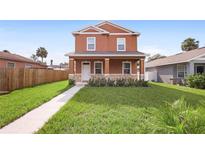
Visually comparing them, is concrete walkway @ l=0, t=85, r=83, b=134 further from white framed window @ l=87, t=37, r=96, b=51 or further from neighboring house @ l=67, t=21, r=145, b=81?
white framed window @ l=87, t=37, r=96, b=51

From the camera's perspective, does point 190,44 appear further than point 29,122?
Yes

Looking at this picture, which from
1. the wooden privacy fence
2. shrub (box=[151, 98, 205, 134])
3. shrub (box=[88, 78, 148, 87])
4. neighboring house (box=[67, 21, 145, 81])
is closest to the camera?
shrub (box=[151, 98, 205, 134])

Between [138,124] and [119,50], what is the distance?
15813 mm

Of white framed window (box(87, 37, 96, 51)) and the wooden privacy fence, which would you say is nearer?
the wooden privacy fence

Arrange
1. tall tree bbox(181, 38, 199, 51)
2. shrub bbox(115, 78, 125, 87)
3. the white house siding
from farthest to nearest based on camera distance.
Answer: tall tree bbox(181, 38, 199, 51) < the white house siding < shrub bbox(115, 78, 125, 87)

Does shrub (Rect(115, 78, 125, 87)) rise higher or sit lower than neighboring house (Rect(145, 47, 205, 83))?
lower

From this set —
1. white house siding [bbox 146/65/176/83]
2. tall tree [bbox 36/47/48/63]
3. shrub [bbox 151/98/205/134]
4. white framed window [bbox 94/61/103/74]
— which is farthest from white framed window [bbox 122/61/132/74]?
tall tree [bbox 36/47/48/63]

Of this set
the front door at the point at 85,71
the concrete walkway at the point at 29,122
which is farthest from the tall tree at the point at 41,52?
the concrete walkway at the point at 29,122

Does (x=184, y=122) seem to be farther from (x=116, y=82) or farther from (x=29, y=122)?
(x=116, y=82)

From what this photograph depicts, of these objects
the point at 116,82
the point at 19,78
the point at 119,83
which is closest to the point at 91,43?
the point at 116,82

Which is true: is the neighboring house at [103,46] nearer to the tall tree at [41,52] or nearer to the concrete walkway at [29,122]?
the concrete walkway at [29,122]

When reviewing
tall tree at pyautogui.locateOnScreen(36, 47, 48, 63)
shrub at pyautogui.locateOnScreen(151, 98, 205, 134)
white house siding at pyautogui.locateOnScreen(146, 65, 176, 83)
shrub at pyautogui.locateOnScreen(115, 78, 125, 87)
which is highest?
tall tree at pyautogui.locateOnScreen(36, 47, 48, 63)
